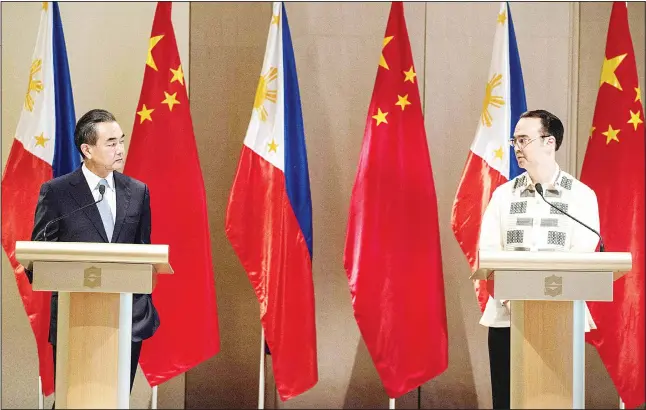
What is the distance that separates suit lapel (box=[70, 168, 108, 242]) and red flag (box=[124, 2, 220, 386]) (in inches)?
37.4

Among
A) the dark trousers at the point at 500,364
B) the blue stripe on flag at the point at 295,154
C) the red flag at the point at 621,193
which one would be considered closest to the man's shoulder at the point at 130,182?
the blue stripe on flag at the point at 295,154

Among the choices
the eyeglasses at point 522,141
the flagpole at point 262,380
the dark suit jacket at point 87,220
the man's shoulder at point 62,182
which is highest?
the eyeglasses at point 522,141

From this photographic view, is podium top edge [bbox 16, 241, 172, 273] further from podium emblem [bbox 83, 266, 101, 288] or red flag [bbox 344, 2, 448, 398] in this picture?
red flag [bbox 344, 2, 448, 398]

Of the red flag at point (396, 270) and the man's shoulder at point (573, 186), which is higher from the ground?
the man's shoulder at point (573, 186)

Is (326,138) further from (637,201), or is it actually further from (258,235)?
(637,201)

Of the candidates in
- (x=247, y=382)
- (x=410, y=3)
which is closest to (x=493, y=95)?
(x=410, y=3)

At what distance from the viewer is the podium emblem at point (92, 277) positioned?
2.65 meters

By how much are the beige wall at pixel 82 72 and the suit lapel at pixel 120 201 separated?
1.55m

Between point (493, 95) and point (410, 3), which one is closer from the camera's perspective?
point (493, 95)

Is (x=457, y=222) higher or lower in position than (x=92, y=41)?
lower

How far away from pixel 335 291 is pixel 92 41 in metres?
2.09

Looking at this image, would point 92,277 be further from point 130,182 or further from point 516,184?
point 516,184

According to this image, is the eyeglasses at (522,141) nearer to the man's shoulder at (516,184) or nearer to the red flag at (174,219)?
the man's shoulder at (516,184)

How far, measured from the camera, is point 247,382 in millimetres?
5109
